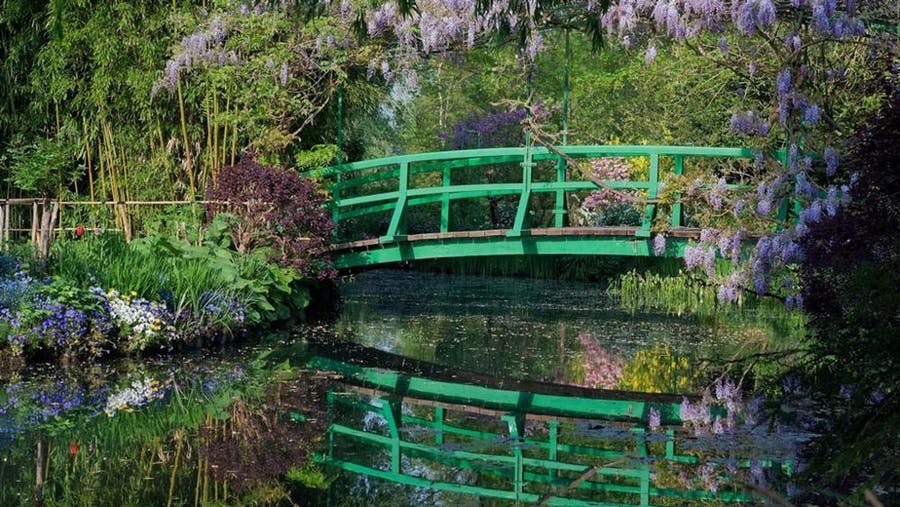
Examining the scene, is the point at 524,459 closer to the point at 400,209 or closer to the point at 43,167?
the point at 400,209

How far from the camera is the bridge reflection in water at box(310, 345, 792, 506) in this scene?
504 cm

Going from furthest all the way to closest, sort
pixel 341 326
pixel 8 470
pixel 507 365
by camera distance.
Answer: pixel 341 326 → pixel 507 365 → pixel 8 470

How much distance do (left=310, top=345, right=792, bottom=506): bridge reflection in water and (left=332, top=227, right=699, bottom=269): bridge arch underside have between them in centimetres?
250

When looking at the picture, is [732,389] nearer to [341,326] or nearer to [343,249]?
[341,326]

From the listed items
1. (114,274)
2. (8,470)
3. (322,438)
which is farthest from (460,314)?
(8,470)

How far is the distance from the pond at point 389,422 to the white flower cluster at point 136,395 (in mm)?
15

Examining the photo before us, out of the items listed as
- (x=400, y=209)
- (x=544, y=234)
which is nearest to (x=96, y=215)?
(x=400, y=209)

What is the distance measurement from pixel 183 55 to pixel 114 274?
3.20 meters

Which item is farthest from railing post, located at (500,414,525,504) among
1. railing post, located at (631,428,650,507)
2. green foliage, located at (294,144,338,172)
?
green foliage, located at (294,144,338,172)

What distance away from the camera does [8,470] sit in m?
5.05

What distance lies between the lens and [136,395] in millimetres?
6828

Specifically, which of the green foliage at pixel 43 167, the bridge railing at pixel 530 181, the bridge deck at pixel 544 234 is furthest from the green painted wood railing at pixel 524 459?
the green foliage at pixel 43 167

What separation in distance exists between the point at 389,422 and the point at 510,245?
4.29m

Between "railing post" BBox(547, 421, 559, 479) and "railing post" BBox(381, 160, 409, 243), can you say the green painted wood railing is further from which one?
"railing post" BBox(381, 160, 409, 243)
